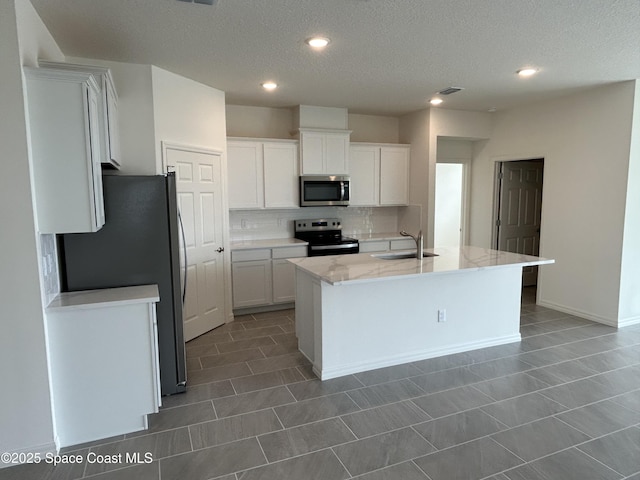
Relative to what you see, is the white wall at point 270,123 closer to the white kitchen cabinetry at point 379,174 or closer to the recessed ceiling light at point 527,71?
the white kitchen cabinetry at point 379,174

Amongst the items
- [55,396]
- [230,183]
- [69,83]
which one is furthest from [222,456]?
[230,183]

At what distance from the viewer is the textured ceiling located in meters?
2.49

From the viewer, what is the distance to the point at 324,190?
548 centimetres

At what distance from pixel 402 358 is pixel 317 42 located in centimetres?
271

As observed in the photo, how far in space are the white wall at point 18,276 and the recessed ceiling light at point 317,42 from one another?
178 cm

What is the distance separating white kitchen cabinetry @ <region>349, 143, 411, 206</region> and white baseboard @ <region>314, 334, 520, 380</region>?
2678 mm

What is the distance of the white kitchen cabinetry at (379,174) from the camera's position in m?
5.76

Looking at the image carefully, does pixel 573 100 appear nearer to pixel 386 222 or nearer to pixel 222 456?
pixel 386 222

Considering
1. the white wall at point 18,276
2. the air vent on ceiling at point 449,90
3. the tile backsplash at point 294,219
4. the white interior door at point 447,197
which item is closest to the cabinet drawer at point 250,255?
the tile backsplash at point 294,219

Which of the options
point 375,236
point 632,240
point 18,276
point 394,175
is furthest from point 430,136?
point 18,276

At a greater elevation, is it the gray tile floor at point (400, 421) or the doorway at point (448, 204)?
the doorway at point (448, 204)

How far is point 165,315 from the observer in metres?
2.93

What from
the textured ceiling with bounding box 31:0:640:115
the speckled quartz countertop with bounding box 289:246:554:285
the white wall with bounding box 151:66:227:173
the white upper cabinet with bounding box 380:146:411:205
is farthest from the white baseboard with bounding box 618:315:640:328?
the white wall with bounding box 151:66:227:173

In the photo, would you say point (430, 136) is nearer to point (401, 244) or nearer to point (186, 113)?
point (401, 244)
